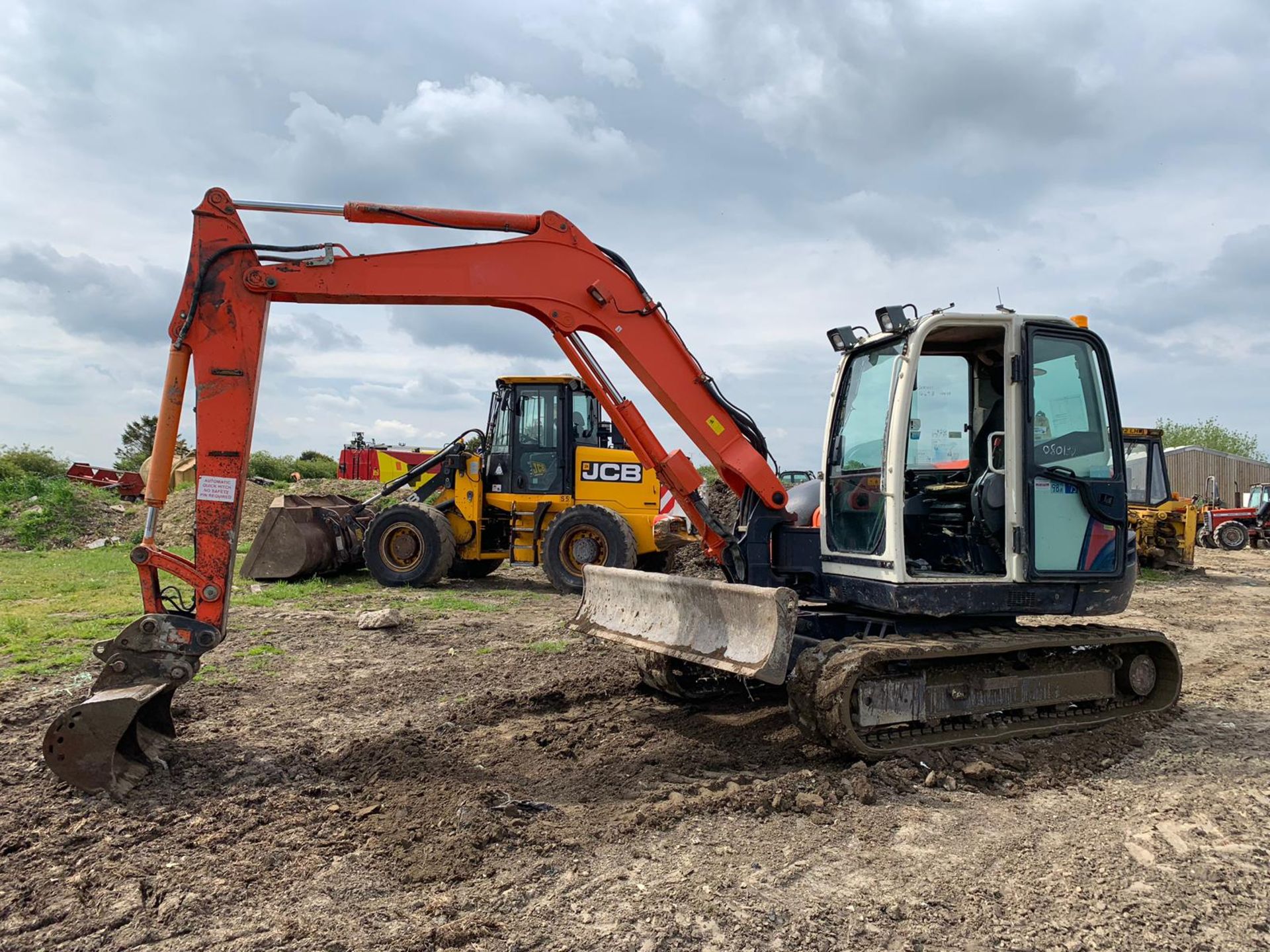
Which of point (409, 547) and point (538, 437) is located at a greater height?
point (538, 437)

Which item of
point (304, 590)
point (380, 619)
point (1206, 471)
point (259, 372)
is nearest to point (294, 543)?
point (304, 590)

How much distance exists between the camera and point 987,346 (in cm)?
585

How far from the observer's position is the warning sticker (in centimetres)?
477

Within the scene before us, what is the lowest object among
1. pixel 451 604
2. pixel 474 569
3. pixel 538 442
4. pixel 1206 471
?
pixel 451 604

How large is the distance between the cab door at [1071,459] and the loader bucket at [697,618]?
5.62 feet

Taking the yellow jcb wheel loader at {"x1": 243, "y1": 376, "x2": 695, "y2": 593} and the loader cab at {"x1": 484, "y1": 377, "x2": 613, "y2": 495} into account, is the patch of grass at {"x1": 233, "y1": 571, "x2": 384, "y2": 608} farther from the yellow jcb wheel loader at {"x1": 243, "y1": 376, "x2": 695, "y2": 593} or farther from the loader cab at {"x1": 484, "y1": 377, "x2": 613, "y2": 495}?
the loader cab at {"x1": 484, "y1": 377, "x2": 613, "y2": 495}

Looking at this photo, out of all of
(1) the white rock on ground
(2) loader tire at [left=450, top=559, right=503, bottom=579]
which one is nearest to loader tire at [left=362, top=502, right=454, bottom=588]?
(2) loader tire at [left=450, top=559, right=503, bottom=579]

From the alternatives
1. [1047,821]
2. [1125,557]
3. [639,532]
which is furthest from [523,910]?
[639,532]

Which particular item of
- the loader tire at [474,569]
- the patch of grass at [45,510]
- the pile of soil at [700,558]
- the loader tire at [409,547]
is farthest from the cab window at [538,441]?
the patch of grass at [45,510]

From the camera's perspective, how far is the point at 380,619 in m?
8.94

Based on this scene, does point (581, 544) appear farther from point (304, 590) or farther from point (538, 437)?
point (304, 590)

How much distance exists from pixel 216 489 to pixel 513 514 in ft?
25.7

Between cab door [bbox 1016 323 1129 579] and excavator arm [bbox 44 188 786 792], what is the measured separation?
5.17 ft

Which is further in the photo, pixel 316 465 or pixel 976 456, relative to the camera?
pixel 316 465
